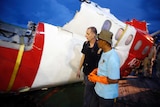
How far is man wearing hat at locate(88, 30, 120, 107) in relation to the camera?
8.99 ft

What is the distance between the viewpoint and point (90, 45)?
151 inches

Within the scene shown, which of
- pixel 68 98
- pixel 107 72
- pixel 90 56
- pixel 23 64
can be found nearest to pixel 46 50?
pixel 23 64

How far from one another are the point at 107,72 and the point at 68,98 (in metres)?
2.85

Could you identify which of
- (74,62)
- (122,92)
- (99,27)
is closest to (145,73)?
(122,92)

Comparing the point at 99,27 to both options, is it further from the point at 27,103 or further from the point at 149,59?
the point at 149,59

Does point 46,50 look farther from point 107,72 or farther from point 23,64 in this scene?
point 107,72

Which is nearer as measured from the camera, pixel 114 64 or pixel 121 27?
pixel 114 64

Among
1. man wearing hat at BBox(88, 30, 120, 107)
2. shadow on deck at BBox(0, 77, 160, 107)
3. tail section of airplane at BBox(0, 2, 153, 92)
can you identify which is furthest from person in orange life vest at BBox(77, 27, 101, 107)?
shadow on deck at BBox(0, 77, 160, 107)

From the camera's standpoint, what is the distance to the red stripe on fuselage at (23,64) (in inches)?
155

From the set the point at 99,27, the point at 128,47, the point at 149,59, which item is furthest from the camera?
the point at 149,59

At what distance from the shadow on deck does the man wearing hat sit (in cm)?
212

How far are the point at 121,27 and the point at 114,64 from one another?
11.8 feet

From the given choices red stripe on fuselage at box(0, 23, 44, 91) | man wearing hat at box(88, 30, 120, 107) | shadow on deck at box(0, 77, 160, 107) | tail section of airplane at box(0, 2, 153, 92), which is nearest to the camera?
man wearing hat at box(88, 30, 120, 107)

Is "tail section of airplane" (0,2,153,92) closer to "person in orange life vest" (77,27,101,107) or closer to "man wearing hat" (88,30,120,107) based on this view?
"person in orange life vest" (77,27,101,107)
